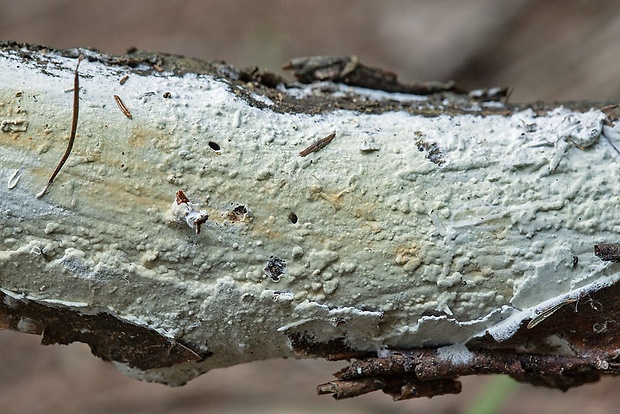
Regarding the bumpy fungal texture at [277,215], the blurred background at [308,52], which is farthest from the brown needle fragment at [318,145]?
the blurred background at [308,52]

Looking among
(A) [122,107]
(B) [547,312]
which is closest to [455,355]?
(B) [547,312]

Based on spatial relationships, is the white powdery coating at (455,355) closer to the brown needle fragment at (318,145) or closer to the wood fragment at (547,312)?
the wood fragment at (547,312)

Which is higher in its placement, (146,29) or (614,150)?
(146,29)

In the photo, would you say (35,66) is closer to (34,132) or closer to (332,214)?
(34,132)

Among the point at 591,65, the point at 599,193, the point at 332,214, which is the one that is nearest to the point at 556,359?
the point at 599,193

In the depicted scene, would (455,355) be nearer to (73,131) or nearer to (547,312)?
(547,312)

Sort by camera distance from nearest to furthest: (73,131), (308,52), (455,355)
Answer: (73,131) < (455,355) < (308,52)
